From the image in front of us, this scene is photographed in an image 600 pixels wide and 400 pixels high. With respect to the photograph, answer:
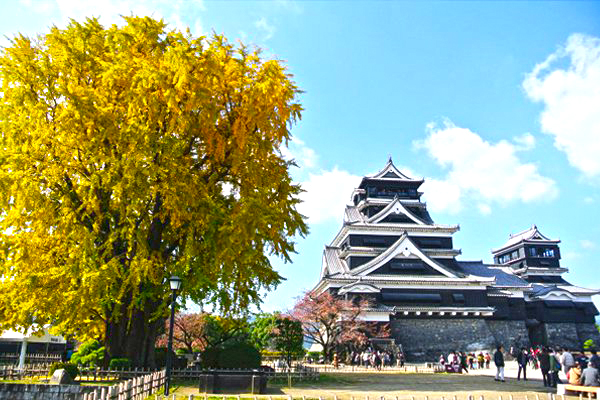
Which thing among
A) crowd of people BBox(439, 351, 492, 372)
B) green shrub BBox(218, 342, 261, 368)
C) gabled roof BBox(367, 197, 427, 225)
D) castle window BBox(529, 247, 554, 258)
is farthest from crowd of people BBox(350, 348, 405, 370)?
castle window BBox(529, 247, 554, 258)

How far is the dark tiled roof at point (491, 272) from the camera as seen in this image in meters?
44.2

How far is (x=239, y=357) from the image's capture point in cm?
1517

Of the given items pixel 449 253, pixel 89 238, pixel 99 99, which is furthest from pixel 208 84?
pixel 449 253

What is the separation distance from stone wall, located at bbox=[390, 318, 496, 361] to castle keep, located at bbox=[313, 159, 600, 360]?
0.27 ft

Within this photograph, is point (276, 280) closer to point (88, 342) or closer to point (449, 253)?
point (88, 342)

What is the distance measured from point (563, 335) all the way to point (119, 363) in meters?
42.9

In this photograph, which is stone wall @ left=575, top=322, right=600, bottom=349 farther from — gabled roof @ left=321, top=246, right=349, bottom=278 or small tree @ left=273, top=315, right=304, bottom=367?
small tree @ left=273, top=315, right=304, bottom=367

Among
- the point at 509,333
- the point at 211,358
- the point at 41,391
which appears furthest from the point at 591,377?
the point at 509,333

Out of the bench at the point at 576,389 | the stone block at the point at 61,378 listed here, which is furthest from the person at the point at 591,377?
the stone block at the point at 61,378

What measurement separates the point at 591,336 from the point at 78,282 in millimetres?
47235

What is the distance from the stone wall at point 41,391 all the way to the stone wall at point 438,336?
29.4m

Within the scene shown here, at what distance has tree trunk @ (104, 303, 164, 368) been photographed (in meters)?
15.8

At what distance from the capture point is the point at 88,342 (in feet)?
58.4

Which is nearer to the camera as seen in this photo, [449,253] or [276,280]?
[276,280]
